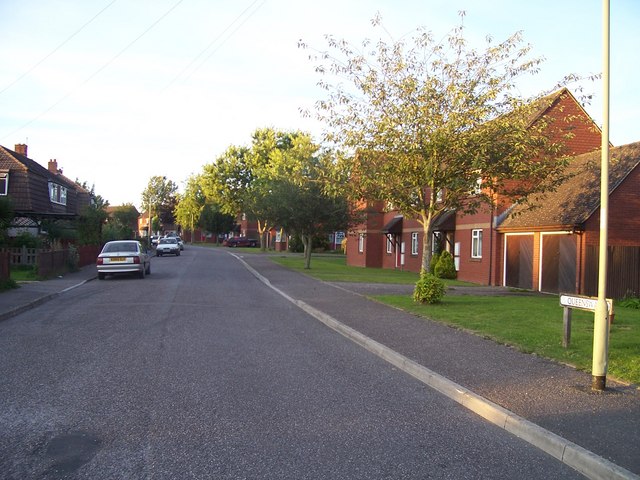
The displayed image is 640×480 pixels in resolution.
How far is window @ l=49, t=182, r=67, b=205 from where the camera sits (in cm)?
4059

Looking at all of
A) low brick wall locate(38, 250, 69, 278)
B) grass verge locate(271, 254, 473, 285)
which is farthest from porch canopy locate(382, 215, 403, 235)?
low brick wall locate(38, 250, 69, 278)

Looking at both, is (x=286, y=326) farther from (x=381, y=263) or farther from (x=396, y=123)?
(x=381, y=263)

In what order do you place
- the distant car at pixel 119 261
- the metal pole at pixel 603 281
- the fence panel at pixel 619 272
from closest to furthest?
the metal pole at pixel 603 281 < the fence panel at pixel 619 272 < the distant car at pixel 119 261

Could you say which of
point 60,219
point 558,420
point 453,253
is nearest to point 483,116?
point 558,420

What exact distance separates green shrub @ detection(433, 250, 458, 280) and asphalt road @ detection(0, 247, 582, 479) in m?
17.8

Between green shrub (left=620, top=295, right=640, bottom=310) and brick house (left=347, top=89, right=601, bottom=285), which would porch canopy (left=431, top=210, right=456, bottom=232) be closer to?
brick house (left=347, top=89, right=601, bottom=285)

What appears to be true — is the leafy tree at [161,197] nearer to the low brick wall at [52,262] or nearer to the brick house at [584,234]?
the low brick wall at [52,262]

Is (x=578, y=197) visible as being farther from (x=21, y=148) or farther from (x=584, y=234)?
(x=21, y=148)

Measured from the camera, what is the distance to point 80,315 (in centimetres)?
1298

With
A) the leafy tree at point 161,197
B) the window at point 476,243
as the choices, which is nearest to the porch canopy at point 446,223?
the window at point 476,243

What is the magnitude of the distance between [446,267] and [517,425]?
2253 cm

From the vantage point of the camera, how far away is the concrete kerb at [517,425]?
453cm

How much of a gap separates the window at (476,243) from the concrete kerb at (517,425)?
17832mm

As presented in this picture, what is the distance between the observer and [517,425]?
557 centimetres
